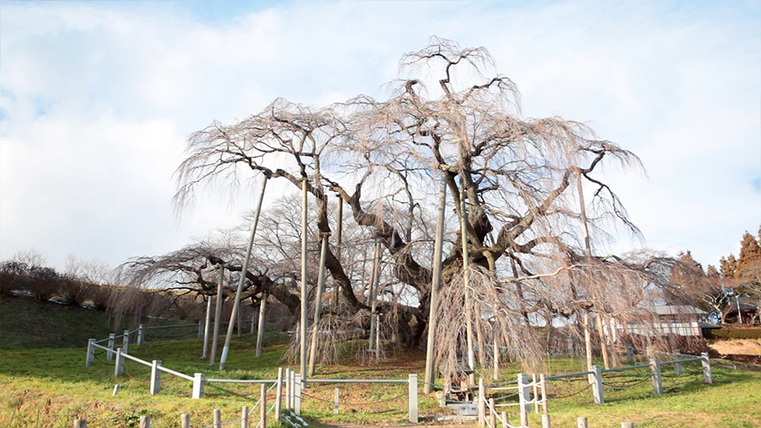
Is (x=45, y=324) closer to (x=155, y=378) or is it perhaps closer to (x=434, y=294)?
(x=155, y=378)

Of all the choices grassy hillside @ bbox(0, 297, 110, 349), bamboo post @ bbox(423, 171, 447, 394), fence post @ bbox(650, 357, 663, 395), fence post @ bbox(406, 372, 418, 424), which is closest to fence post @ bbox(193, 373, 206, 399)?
fence post @ bbox(406, 372, 418, 424)

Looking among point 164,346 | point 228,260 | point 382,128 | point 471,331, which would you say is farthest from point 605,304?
point 164,346

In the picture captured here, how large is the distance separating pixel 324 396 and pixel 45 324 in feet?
Result: 62.2

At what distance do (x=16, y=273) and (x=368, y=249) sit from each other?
20.2 meters

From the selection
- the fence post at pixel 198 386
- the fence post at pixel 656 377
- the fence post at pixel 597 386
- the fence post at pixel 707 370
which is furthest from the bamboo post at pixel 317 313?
the fence post at pixel 707 370

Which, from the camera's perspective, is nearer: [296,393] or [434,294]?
[296,393]

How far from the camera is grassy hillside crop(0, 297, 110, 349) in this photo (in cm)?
2178

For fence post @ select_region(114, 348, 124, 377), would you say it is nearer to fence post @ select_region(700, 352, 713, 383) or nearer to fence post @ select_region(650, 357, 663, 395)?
fence post @ select_region(650, 357, 663, 395)

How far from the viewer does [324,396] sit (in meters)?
11.9

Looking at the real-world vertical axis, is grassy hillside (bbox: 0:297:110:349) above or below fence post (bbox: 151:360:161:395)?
above

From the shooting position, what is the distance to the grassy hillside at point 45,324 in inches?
858

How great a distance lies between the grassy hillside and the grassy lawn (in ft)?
18.0

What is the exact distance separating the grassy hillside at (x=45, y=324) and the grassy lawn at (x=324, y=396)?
5.49 metres

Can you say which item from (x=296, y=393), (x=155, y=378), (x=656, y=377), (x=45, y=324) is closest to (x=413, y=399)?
(x=296, y=393)
